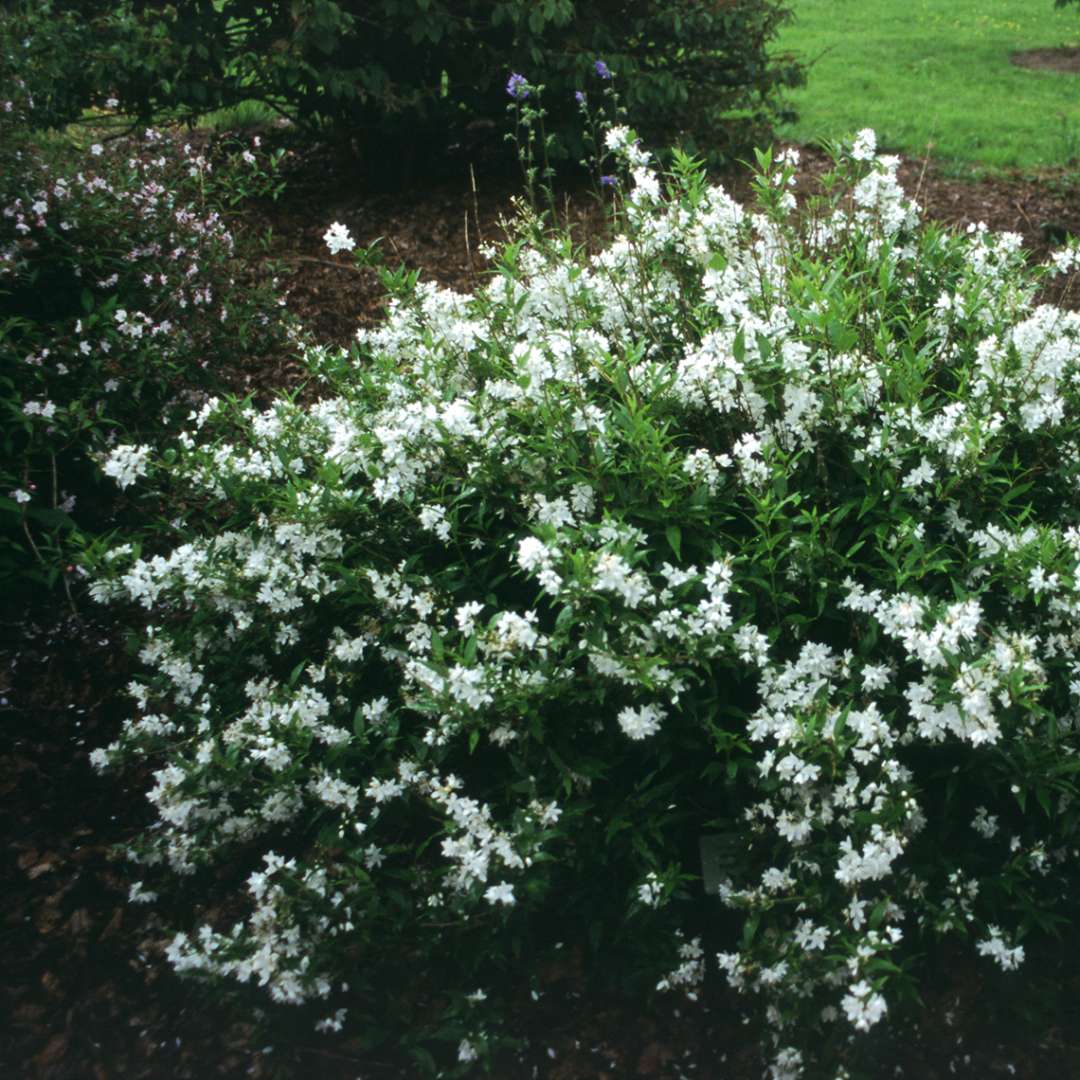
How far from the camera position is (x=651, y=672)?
2.40 meters

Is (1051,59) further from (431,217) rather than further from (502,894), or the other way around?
(502,894)

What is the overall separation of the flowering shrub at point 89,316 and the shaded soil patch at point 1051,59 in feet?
36.7

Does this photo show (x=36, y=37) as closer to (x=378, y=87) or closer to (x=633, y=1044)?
(x=378, y=87)

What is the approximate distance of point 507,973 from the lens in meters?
2.89

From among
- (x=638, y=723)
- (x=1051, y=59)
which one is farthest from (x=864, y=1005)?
(x=1051, y=59)

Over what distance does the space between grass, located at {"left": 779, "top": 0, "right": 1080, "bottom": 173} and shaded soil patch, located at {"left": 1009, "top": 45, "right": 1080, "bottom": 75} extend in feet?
0.62

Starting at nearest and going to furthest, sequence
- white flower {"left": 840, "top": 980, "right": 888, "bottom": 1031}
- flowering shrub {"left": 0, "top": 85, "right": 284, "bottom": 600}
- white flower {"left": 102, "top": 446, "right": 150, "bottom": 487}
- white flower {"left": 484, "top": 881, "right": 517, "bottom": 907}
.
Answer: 1. white flower {"left": 840, "top": 980, "right": 888, "bottom": 1031}
2. white flower {"left": 484, "top": 881, "right": 517, "bottom": 907}
3. white flower {"left": 102, "top": 446, "right": 150, "bottom": 487}
4. flowering shrub {"left": 0, "top": 85, "right": 284, "bottom": 600}

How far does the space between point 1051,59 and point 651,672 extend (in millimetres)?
14025

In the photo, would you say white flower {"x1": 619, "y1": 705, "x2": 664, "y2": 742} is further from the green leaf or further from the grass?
the grass

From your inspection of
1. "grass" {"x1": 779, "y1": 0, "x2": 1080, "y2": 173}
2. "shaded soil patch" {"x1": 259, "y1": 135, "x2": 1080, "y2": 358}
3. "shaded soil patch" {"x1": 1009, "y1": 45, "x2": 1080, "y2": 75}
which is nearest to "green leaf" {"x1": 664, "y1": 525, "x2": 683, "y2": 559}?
"shaded soil patch" {"x1": 259, "y1": 135, "x2": 1080, "y2": 358}

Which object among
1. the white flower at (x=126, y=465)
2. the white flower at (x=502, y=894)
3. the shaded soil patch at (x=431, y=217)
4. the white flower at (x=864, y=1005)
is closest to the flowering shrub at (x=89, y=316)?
the white flower at (x=126, y=465)

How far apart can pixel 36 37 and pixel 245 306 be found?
2375 mm

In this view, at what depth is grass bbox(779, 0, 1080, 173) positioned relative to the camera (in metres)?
9.59

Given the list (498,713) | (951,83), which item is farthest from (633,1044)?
(951,83)
